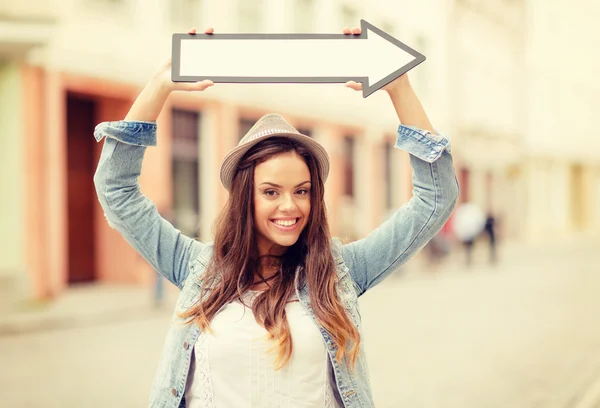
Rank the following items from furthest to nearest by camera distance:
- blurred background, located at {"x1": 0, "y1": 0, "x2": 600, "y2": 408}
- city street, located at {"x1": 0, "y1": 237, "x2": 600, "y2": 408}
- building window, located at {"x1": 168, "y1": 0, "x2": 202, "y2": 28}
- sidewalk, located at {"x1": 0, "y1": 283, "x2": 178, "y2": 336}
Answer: building window, located at {"x1": 168, "y1": 0, "x2": 202, "y2": 28}, sidewalk, located at {"x1": 0, "y1": 283, "x2": 178, "y2": 336}, blurred background, located at {"x1": 0, "y1": 0, "x2": 600, "y2": 408}, city street, located at {"x1": 0, "y1": 237, "x2": 600, "y2": 408}

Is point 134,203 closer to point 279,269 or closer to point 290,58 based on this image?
point 279,269

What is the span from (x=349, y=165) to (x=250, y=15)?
255 inches

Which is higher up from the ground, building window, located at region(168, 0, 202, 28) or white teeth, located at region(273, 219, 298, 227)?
building window, located at region(168, 0, 202, 28)

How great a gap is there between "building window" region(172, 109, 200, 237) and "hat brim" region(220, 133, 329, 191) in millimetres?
13872

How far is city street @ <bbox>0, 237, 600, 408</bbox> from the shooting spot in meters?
6.30

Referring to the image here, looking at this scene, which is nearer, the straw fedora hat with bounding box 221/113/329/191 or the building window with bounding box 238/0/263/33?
the straw fedora hat with bounding box 221/113/329/191

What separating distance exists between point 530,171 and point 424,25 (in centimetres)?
1317

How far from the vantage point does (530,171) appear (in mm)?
36188

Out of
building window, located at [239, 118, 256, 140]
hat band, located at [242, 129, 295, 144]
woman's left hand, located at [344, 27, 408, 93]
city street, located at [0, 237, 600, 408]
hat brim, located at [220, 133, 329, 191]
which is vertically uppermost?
building window, located at [239, 118, 256, 140]

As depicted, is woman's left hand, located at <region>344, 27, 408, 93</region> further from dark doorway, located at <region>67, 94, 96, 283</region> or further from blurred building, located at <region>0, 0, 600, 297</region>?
dark doorway, located at <region>67, 94, 96, 283</region>

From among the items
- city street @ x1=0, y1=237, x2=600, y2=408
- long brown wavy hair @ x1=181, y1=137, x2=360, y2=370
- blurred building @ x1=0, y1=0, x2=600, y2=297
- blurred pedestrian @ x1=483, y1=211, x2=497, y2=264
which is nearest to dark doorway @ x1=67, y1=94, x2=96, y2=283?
blurred building @ x1=0, y1=0, x2=600, y2=297

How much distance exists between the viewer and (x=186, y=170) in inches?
648

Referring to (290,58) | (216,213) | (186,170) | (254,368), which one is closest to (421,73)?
(186,170)

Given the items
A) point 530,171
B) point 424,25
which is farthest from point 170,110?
point 530,171
